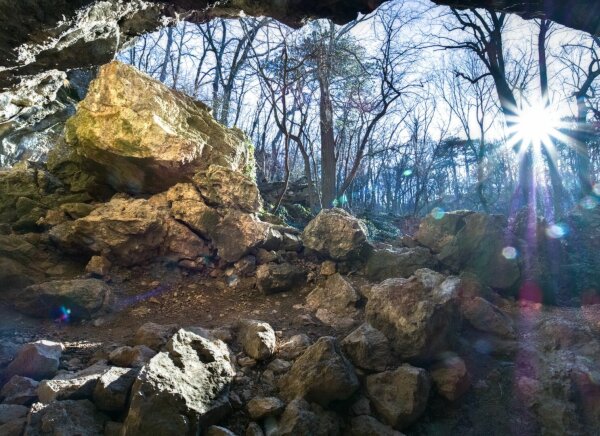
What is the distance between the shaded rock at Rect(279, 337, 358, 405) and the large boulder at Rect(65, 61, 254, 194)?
376 cm

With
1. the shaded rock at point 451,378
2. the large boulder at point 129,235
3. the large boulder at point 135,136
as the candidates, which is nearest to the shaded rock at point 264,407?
the shaded rock at point 451,378

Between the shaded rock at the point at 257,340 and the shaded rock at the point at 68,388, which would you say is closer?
the shaded rock at the point at 68,388

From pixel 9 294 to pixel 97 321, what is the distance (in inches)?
49.5

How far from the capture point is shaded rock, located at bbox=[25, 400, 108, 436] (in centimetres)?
240

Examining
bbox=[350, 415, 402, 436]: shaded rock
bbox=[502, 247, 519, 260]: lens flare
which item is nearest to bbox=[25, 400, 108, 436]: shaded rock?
bbox=[350, 415, 402, 436]: shaded rock

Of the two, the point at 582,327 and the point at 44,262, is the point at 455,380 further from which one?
the point at 44,262

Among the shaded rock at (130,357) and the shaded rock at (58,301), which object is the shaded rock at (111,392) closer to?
the shaded rock at (130,357)

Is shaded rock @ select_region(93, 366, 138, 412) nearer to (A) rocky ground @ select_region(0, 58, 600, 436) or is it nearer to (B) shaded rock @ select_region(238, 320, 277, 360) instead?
(A) rocky ground @ select_region(0, 58, 600, 436)

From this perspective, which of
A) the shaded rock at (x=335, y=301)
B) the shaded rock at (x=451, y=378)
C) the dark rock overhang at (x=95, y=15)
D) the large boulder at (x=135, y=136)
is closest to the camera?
the dark rock overhang at (x=95, y=15)

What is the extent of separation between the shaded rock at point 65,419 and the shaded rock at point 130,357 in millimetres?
542

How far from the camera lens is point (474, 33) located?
10.1m

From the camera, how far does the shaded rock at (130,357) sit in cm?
318

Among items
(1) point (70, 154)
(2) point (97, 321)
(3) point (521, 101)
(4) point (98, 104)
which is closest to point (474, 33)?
(3) point (521, 101)

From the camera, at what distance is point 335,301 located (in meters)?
4.91
